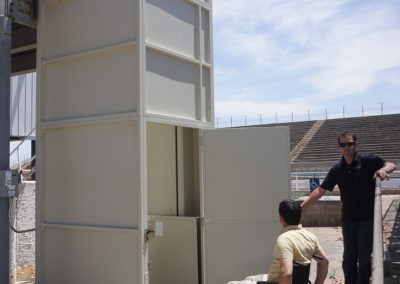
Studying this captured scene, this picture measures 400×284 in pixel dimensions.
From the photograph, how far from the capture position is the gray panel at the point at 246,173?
5.64 meters

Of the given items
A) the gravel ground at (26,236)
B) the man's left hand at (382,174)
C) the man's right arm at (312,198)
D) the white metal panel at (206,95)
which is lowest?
the gravel ground at (26,236)

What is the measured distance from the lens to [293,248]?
342 centimetres

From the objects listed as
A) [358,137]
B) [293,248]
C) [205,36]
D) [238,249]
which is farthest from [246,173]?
[358,137]

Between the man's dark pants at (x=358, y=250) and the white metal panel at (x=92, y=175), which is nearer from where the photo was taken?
the man's dark pants at (x=358, y=250)

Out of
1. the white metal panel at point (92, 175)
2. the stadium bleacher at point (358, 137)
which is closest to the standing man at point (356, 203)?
the white metal panel at point (92, 175)

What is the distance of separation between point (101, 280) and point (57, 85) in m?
2.47

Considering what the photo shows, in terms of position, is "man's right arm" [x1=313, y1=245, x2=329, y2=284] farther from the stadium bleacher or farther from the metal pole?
the stadium bleacher

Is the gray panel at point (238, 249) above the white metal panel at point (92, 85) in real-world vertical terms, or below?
below

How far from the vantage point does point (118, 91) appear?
17.6ft

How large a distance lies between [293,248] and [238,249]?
7.90 feet

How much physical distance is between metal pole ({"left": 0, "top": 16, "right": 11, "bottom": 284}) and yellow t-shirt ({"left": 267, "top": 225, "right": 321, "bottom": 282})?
134 inches

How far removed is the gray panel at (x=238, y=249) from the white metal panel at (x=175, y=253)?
1.55 ft

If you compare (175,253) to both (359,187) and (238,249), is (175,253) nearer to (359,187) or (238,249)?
(238,249)

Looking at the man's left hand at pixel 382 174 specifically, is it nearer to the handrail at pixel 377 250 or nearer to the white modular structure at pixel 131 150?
the handrail at pixel 377 250
